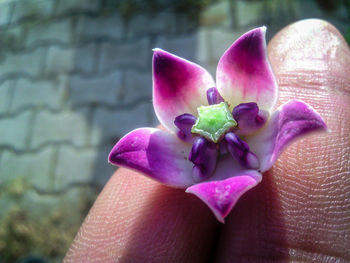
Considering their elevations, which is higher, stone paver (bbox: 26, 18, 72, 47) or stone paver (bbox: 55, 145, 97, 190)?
stone paver (bbox: 26, 18, 72, 47)

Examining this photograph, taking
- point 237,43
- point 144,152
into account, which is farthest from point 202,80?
point 144,152

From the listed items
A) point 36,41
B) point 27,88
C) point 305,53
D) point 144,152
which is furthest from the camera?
point 36,41

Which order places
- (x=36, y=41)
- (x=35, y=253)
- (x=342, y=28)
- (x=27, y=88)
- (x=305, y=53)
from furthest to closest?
1. (x=36, y=41)
2. (x=27, y=88)
3. (x=342, y=28)
4. (x=35, y=253)
5. (x=305, y=53)

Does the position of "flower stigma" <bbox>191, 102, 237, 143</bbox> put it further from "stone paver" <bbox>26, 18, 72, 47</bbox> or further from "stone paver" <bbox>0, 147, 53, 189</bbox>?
"stone paver" <bbox>26, 18, 72, 47</bbox>

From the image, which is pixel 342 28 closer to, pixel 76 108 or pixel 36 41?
pixel 76 108

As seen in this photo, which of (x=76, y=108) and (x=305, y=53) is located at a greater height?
(x=305, y=53)

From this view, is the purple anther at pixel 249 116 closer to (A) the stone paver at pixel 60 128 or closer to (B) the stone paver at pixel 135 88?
(B) the stone paver at pixel 135 88

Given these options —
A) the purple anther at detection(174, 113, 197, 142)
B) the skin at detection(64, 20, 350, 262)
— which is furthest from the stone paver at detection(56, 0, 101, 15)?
the purple anther at detection(174, 113, 197, 142)
